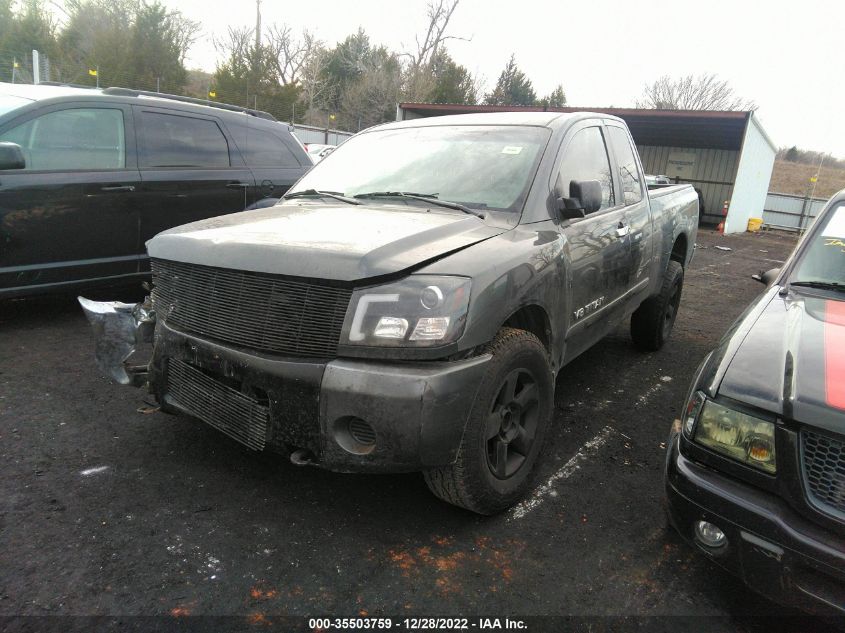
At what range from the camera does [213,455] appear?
3027 mm

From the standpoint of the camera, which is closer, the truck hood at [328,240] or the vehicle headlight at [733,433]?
the vehicle headlight at [733,433]

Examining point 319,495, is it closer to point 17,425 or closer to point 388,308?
point 388,308

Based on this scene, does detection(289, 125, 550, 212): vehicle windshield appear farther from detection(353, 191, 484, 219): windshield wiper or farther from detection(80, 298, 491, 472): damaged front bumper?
detection(80, 298, 491, 472): damaged front bumper

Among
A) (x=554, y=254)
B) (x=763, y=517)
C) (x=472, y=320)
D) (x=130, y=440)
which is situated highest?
(x=554, y=254)

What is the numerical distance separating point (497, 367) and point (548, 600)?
0.90m

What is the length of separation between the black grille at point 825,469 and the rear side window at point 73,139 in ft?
16.5

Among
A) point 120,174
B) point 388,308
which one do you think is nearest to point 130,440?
point 388,308

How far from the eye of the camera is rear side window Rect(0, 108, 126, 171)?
4.31 meters

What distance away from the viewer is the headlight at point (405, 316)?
2158mm

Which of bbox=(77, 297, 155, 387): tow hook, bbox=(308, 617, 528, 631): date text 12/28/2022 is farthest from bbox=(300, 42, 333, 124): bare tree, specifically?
bbox=(308, 617, 528, 631): date text 12/28/2022

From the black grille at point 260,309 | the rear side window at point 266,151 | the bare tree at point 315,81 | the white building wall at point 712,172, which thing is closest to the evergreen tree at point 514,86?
the bare tree at point 315,81

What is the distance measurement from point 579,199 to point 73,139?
3968 millimetres

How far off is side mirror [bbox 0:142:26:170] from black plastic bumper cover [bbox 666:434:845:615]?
4.50m

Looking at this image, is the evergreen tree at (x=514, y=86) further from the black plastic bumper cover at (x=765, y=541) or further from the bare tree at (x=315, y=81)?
the black plastic bumper cover at (x=765, y=541)
